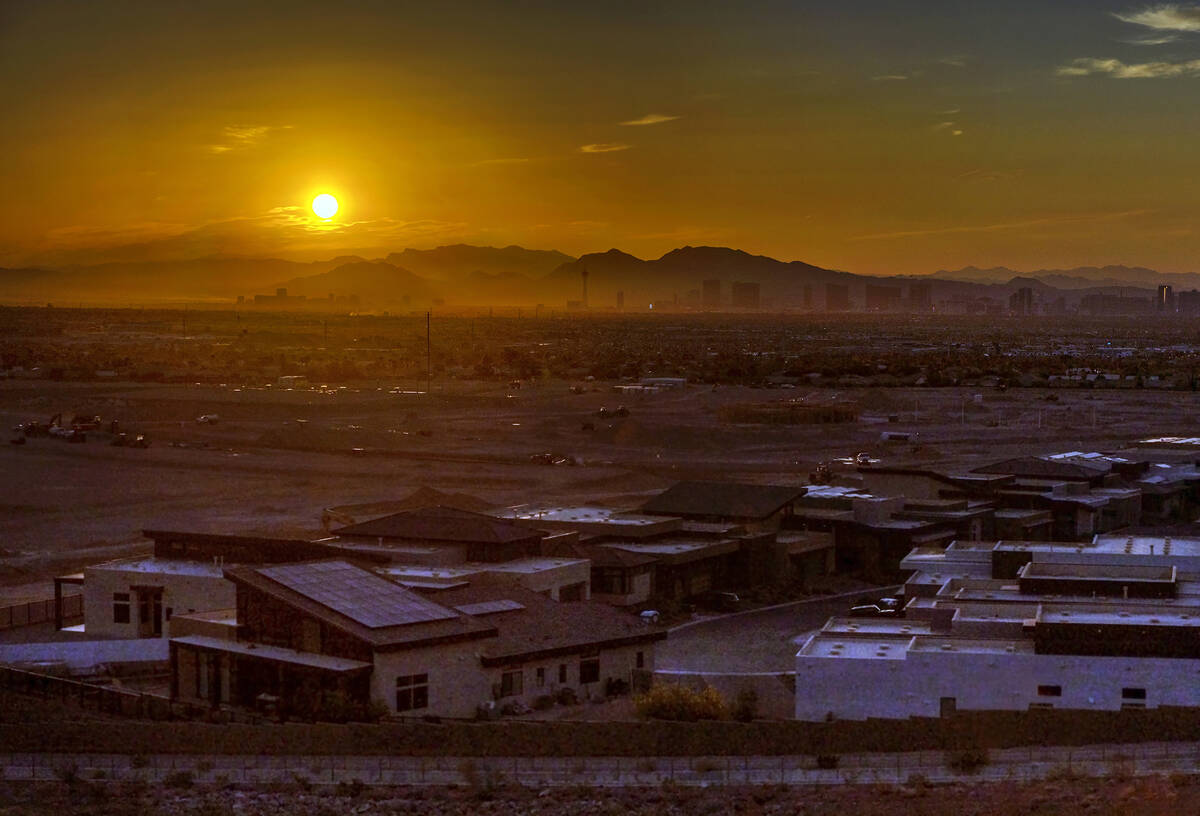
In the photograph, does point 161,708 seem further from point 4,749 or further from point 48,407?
point 48,407

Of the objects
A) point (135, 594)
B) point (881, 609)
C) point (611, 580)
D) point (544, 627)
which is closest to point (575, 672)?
point (544, 627)

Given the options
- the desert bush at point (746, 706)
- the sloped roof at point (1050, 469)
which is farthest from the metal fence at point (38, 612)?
the sloped roof at point (1050, 469)

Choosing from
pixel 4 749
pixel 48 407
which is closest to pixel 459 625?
pixel 4 749

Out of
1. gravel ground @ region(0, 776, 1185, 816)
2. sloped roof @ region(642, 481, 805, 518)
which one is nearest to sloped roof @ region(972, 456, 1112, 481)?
sloped roof @ region(642, 481, 805, 518)

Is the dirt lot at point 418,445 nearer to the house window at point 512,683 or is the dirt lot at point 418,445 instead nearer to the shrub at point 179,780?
the house window at point 512,683

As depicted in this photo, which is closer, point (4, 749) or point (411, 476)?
point (4, 749)

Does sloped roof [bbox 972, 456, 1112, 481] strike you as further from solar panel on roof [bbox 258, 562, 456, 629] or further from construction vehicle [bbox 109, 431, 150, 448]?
construction vehicle [bbox 109, 431, 150, 448]

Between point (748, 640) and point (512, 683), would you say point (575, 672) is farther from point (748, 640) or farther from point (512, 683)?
point (748, 640)
